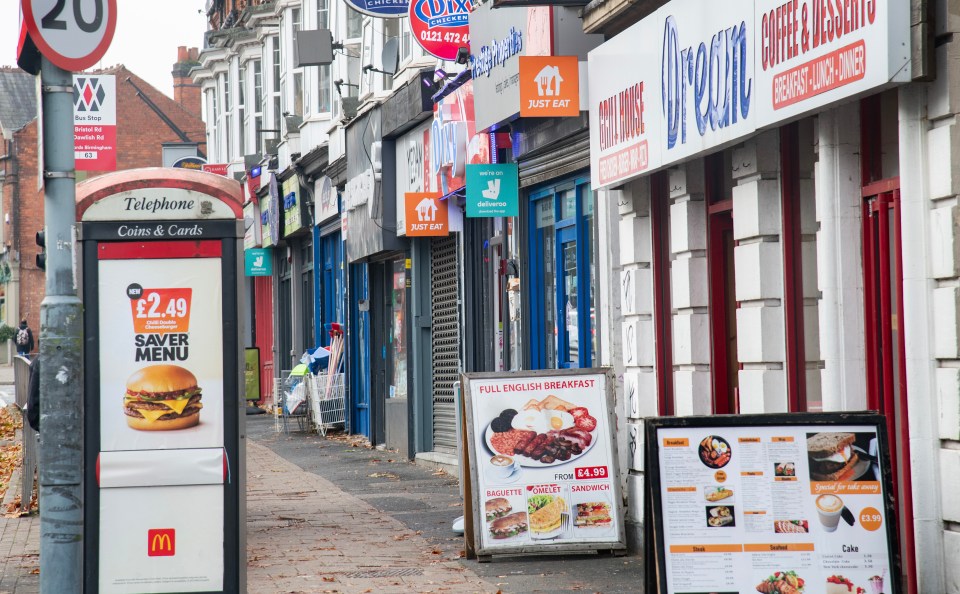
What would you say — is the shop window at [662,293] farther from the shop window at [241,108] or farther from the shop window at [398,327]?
the shop window at [241,108]

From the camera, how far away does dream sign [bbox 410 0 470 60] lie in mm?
14719

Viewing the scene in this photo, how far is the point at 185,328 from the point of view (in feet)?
23.2

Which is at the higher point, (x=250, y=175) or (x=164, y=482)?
(x=250, y=175)

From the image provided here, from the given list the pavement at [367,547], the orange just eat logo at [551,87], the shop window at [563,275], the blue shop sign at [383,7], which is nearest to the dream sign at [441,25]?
the blue shop sign at [383,7]

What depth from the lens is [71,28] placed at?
20.7ft

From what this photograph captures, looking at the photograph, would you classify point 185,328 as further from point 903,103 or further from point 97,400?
point 903,103

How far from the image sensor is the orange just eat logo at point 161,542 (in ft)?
23.2

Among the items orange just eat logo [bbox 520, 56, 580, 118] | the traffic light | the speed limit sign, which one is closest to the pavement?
the traffic light

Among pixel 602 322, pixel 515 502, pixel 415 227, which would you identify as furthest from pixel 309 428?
pixel 515 502

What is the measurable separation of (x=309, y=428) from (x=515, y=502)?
586 inches

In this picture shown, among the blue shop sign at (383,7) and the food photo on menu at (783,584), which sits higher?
the blue shop sign at (383,7)

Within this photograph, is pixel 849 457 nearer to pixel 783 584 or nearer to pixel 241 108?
pixel 783 584

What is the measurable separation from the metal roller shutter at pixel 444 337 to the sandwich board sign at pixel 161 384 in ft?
30.8

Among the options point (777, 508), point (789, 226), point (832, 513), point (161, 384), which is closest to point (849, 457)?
point (832, 513)
